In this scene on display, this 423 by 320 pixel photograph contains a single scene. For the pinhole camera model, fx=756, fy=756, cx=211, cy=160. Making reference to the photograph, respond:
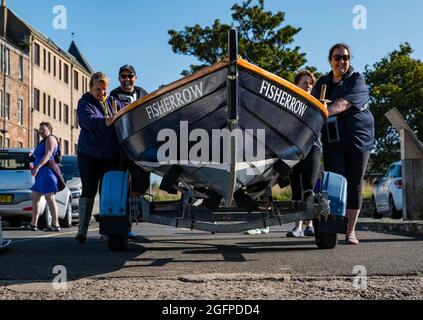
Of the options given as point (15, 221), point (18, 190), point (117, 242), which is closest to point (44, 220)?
point (18, 190)

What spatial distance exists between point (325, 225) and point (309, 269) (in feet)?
4.84

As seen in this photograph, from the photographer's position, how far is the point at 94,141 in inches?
322

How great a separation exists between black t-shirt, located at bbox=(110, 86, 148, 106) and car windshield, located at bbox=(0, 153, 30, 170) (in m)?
6.16

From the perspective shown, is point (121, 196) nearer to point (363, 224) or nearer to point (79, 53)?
point (363, 224)

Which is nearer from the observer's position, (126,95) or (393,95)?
(126,95)

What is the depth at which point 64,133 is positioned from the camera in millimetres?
66375

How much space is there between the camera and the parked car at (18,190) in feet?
45.7

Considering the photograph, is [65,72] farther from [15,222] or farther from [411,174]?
[411,174]

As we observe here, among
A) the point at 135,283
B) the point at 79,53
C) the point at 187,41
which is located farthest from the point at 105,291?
the point at 79,53

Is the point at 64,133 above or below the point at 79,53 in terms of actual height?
below

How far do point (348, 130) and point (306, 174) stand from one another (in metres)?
0.66

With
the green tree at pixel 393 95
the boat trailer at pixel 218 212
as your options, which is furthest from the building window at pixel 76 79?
the boat trailer at pixel 218 212

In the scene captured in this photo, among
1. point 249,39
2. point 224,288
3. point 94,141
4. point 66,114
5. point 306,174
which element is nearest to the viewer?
point 224,288

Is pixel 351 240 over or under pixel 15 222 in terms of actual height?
under
